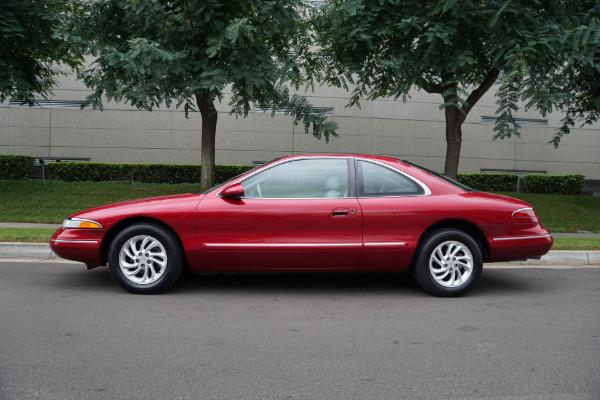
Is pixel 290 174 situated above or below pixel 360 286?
above

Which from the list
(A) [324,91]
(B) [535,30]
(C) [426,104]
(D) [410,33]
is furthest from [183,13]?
(C) [426,104]

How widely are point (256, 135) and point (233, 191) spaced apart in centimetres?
1500

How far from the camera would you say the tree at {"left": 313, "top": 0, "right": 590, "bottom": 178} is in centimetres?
955

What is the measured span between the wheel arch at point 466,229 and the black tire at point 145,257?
2614 mm

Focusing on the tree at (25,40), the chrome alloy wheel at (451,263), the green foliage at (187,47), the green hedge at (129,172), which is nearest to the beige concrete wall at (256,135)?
the green hedge at (129,172)

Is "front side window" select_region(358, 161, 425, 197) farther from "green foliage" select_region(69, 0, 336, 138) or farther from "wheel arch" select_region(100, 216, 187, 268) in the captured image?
"green foliage" select_region(69, 0, 336, 138)

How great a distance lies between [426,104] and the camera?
2098 cm

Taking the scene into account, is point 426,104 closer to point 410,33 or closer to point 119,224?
point 410,33

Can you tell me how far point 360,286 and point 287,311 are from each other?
55.0 inches

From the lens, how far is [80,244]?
17.5ft

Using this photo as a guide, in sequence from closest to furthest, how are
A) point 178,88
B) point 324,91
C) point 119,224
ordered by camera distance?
point 119,224 → point 178,88 → point 324,91

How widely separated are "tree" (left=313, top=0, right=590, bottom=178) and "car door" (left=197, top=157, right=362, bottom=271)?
18.1 ft

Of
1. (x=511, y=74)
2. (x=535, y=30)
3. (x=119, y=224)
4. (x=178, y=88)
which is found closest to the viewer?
(x=119, y=224)

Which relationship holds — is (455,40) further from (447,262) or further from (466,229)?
(447,262)
